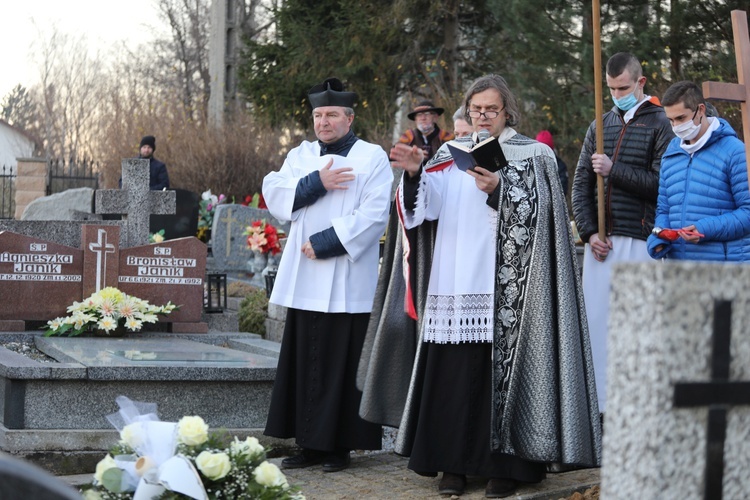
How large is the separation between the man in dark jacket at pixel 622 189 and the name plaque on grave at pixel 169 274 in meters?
3.74

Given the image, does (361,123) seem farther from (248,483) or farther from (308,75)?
(248,483)

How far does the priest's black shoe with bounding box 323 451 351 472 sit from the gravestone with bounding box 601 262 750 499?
3.62 m

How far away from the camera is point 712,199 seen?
5.43 metres

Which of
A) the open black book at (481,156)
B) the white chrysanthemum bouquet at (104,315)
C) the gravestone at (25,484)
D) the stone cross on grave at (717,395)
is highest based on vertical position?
the open black book at (481,156)

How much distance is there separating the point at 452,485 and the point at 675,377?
121 inches

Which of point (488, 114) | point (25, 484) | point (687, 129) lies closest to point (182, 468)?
point (25, 484)

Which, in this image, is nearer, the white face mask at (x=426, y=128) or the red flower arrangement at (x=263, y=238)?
the white face mask at (x=426, y=128)

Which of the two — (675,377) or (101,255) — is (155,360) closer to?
(101,255)

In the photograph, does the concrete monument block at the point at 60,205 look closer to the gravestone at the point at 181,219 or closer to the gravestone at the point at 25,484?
the gravestone at the point at 181,219

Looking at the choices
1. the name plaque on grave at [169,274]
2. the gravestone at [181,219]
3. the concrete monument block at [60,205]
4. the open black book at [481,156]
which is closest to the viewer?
the open black book at [481,156]

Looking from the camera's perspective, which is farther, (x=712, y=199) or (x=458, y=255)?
(x=712, y=199)

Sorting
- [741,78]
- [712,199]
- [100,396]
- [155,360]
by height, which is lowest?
[100,396]

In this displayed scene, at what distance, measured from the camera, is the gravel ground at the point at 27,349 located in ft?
24.1

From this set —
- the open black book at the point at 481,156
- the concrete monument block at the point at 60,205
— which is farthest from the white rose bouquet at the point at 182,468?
the concrete monument block at the point at 60,205
